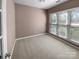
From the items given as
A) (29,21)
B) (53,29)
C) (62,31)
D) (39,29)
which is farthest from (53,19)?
(29,21)

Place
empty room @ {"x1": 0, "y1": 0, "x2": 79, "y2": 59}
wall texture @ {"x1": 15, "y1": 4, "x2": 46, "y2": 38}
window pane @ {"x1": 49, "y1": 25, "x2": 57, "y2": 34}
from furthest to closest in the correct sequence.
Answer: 1. window pane @ {"x1": 49, "y1": 25, "x2": 57, "y2": 34}
2. wall texture @ {"x1": 15, "y1": 4, "x2": 46, "y2": 38}
3. empty room @ {"x1": 0, "y1": 0, "x2": 79, "y2": 59}

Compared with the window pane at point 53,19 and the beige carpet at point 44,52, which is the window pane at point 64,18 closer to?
the window pane at point 53,19

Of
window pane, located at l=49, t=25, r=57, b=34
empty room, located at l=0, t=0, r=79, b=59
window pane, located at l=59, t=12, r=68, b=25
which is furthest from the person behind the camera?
window pane, located at l=49, t=25, r=57, b=34

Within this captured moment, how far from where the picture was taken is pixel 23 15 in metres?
6.48

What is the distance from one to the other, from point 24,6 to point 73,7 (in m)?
3.30

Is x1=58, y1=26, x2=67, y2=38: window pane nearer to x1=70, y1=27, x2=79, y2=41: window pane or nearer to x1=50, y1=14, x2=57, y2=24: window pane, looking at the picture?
x1=70, y1=27, x2=79, y2=41: window pane

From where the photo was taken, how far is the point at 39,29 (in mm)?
8047

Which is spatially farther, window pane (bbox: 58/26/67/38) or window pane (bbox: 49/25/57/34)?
window pane (bbox: 49/25/57/34)

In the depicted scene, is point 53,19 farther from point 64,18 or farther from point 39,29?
point 64,18

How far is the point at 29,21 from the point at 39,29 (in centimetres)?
138

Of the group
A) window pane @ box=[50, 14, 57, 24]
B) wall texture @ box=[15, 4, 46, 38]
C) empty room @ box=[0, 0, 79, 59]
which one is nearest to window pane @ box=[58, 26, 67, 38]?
empty room @ box=[0, 0, 79, 59]

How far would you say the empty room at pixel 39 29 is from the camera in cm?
335

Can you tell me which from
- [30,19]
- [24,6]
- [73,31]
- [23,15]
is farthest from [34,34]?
[73,31]

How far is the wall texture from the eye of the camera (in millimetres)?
6176
